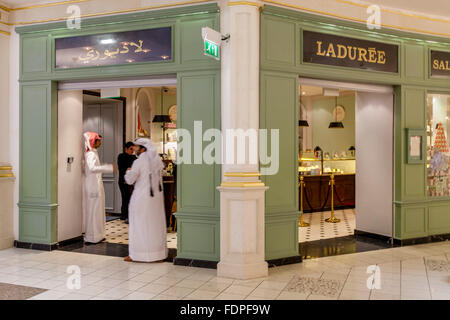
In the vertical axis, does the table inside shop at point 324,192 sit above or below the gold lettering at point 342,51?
below

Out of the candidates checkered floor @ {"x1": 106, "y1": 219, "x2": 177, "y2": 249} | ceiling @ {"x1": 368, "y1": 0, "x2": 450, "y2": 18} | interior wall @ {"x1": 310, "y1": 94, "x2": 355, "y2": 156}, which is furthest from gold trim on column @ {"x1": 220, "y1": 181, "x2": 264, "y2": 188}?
interior wall @ {"x1": 310, "y1": 94, "x2": 355, "y2": 156}

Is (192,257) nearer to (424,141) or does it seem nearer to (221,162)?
(221,162)

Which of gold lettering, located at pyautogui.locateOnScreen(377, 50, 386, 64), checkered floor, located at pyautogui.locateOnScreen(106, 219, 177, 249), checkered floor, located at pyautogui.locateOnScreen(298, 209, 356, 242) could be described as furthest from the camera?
checkered floor, located at pyautogui.locateOnScreen(298, 209, 356, 242)

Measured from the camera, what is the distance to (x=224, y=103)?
5.28m

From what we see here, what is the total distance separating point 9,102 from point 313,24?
4.80 m

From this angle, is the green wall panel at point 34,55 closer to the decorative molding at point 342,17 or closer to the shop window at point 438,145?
the decorative molding at point 342,17

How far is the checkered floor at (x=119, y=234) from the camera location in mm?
6984

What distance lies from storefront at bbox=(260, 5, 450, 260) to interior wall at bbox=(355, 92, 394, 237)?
3 centimetres

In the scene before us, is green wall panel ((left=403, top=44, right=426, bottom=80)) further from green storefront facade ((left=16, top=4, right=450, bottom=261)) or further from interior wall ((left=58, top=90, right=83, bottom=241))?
interior wall ((left=58, top=90, right=83, bottom=241))

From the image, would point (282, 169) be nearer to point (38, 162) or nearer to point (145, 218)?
point (145, 218)

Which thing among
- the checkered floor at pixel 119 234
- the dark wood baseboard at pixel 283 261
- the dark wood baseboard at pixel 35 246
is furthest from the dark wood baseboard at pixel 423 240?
the dark wood baseboard at pixel 35 246

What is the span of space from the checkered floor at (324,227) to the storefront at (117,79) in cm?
248

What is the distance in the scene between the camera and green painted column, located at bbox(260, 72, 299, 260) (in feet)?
17.8
